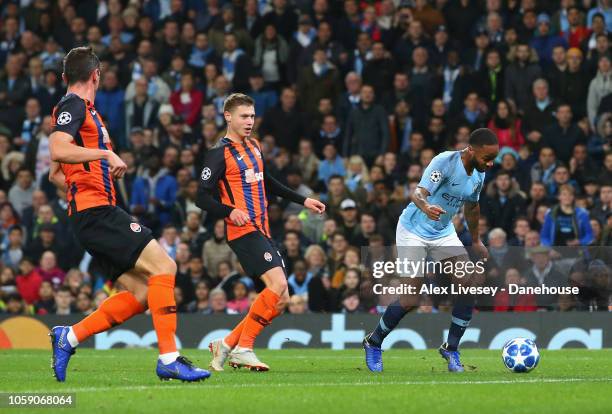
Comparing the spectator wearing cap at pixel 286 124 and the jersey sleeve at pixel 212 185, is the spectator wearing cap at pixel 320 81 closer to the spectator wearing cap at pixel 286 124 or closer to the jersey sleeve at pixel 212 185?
the spectator wearing cap at pixel 286 124

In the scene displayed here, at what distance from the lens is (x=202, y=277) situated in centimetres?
1878

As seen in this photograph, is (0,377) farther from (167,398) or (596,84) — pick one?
(596,84)

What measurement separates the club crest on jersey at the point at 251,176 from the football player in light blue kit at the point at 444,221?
1.38 meters

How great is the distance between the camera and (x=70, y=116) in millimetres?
9266

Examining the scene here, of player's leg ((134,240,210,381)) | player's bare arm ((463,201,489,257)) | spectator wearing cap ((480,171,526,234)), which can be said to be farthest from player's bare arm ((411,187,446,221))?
spectator wearing cap ((480,171,526,234))

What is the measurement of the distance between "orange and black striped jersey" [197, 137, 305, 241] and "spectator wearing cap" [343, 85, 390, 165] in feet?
30.5

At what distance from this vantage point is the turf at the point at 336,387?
8.03 meters

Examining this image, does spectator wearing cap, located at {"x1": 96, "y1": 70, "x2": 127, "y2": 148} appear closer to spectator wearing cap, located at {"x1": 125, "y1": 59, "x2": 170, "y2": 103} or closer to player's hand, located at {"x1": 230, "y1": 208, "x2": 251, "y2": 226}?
spectator wearing cap, located at {"x1": 125, "y1": 59, "x2": 170, "y2": 103}

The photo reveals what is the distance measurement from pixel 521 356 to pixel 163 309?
3406 millimetres

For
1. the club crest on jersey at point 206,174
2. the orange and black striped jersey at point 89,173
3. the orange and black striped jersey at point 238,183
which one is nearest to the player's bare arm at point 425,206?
the orange and black striped jersey at point 238,183

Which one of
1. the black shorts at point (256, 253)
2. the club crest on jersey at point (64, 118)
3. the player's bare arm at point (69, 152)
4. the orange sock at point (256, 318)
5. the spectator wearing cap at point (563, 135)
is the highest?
the spectator wearing cap at point (563, 135)

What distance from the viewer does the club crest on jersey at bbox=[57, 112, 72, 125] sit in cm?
924

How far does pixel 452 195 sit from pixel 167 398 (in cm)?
412

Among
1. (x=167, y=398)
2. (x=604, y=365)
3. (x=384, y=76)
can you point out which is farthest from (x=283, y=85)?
(x=167, y=398)
